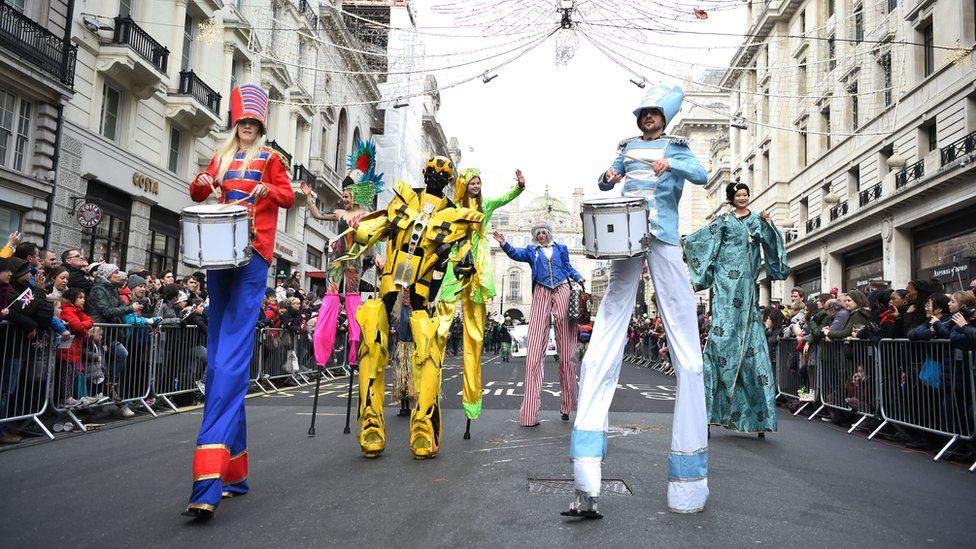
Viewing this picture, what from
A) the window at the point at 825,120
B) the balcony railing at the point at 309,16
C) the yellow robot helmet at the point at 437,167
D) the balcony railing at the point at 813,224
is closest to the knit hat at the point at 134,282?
the yellow robot helmet at the point at 437,167

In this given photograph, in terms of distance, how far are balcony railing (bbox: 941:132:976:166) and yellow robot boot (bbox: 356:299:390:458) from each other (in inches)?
843

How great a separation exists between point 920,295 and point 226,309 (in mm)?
7510

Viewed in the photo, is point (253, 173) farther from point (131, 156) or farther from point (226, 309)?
point (131, 156)

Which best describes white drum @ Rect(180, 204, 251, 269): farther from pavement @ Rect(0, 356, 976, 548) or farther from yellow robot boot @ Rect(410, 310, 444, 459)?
yellow robot boot @ Rect(410, 310, 444, 459)

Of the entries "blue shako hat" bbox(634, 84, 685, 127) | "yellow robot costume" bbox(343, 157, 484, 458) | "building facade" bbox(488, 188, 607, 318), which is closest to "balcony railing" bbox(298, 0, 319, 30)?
"yellow robot costume" bbox(343, 157, 484, 458)

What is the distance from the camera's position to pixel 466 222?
18.2 ft

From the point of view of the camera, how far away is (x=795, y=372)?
35.2ft

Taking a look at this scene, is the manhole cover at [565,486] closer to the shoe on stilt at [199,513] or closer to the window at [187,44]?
the shoe on stilt at [199,513]

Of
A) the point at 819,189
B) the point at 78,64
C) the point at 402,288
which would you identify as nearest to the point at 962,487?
the point at 402,288

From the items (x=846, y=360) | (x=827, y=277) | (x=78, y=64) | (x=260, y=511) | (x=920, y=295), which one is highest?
(x=78, y=64)

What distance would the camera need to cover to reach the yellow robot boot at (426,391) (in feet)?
17.0

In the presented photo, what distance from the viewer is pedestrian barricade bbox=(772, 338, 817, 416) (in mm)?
9812

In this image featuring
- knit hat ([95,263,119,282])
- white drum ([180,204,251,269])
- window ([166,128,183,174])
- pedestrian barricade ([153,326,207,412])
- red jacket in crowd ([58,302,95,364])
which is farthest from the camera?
window ([166,128,183,174])

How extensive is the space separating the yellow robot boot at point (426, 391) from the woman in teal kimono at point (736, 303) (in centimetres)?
277
